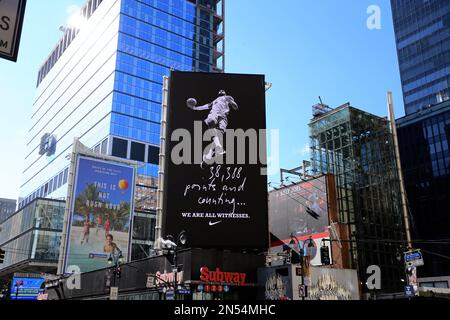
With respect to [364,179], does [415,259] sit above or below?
below

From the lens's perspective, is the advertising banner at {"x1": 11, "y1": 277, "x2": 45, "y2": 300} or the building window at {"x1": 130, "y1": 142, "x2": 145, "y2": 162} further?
the building window at {"x1": 130, "y1": 142, "x2": 145, "y2": 162}

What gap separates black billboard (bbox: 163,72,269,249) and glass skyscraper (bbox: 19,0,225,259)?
250 ft

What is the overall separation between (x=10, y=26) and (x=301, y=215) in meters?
48.9

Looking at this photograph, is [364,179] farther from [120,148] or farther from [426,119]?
[120,148]

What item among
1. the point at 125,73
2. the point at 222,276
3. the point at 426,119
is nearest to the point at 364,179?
the point at 222,276

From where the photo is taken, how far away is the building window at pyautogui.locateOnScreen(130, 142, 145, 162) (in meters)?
134

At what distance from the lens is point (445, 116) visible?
105 m

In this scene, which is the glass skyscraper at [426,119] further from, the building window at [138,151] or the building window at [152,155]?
the building window at [138,151]

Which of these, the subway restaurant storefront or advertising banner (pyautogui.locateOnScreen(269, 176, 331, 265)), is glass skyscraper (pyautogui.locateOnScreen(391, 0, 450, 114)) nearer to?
advertising banner (pyautogui.locateOnScreen(269, 176, 331, 265))

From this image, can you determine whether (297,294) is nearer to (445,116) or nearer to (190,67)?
(445,116)

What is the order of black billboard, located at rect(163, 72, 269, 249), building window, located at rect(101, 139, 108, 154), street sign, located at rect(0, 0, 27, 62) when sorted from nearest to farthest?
street sign, located at rect(0, 0, 27, 62)
black billboard, located at rect(163, 72, 269, 249)
building window, located at rect(101, 139, 108, 154)

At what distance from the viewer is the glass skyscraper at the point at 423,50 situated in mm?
118125

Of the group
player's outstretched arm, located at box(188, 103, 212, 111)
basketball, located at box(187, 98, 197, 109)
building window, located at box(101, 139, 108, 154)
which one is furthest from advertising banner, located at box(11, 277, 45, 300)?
player's outstretched arm, located at box(188, 103, 212, 111)

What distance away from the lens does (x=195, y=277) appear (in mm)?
34656
